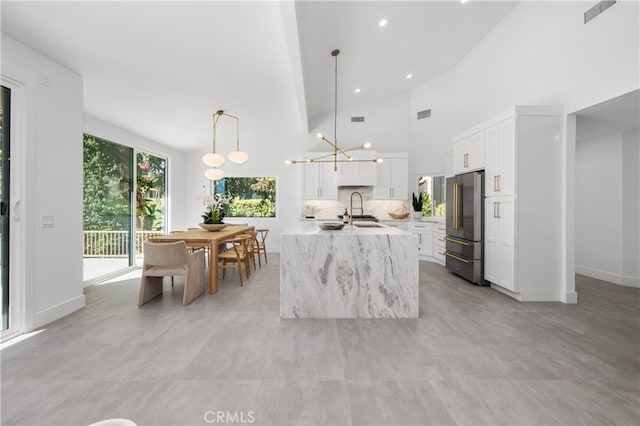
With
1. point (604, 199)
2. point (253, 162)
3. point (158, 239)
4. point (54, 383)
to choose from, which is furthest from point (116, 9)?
point (604, 199)

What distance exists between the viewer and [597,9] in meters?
3.03

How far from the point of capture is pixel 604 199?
179 inches

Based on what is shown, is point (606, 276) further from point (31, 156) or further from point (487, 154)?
point (31, 156)

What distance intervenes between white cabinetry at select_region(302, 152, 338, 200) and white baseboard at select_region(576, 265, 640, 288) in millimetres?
4702

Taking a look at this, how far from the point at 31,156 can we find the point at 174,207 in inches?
158

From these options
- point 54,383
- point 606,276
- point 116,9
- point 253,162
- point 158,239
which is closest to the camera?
point 54,383

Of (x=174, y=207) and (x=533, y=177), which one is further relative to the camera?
(x=174, y=207)

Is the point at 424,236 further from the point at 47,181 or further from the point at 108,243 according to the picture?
the point at 47,181

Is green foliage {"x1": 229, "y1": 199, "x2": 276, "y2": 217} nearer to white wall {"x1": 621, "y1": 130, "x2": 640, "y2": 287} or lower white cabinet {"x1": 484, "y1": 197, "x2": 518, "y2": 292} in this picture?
lower white cabinet {"x1": 484, "y1": 197, "x2": 518, "y2": 292}

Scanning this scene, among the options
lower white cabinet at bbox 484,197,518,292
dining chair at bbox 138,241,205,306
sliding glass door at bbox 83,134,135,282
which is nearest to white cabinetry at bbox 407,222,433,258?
lower white cabinet at bbox 484,197,518,292

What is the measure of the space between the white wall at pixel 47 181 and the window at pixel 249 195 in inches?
156

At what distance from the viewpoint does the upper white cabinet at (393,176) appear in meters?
6.49

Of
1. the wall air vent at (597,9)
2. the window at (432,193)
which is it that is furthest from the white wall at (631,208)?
the window at (432,193)

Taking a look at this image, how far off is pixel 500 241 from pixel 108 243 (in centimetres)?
590
